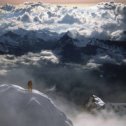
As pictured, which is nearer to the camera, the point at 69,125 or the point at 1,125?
the point at 1,125

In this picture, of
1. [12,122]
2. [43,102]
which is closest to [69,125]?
[43,102]

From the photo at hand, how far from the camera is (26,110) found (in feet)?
170

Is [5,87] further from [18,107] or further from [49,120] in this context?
[49,120]

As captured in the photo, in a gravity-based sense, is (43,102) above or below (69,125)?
above

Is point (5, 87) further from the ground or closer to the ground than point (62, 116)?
further from the ground

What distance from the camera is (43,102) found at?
2115 inches

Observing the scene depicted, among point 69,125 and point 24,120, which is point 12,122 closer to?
point 24,120

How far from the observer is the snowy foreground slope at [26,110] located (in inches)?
2021

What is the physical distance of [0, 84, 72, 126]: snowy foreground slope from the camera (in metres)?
51.3

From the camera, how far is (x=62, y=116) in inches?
2143

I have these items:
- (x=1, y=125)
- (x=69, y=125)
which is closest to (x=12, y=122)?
(x=1, y=125)

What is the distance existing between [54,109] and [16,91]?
596 centimetres

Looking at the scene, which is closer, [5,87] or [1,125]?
[1,125]

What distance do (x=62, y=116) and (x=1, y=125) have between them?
8.98 meters
